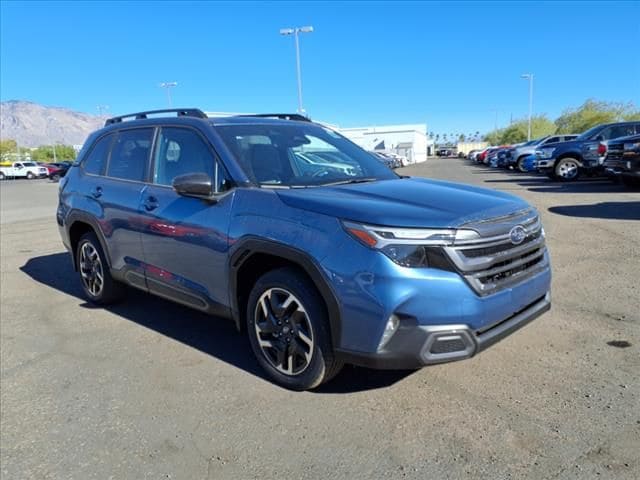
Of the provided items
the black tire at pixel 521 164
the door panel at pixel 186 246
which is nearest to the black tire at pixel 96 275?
the door panel at pixel 186 246

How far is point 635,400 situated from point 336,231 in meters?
2.02

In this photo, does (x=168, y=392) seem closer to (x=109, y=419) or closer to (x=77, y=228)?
(x=109, y=419)

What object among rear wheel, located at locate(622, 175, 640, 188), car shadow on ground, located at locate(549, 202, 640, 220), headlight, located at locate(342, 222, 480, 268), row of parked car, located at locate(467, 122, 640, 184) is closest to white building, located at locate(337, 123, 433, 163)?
row of parked car, located at locate(467, 122, 640, 184)

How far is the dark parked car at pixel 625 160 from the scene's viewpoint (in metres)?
10.6

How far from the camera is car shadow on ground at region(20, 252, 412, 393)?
333 centimetres

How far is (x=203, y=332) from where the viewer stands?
439 cm

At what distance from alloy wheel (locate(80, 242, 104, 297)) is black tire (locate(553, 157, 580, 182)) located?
14942mm

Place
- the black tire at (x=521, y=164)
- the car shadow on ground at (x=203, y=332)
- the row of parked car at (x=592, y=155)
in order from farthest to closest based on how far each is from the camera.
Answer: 1. the black tire at (x=521, y=164)
2. the row of parked car at (x=592, y=155)
3. the car shadow on ground at (x=203, y=332)

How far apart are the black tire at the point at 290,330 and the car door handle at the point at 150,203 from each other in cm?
126

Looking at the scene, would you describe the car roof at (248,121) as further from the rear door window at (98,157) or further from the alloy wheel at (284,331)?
the rear door window at (98,157)

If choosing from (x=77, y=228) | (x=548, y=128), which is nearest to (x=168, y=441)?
(x=77, y=228)

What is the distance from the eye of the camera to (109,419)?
307cm

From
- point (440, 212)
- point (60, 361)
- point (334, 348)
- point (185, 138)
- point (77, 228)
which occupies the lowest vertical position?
point (60, 361)

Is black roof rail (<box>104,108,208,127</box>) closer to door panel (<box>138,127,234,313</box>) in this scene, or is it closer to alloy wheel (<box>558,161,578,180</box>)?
door panel (<box>138,127,234,313</box>)
